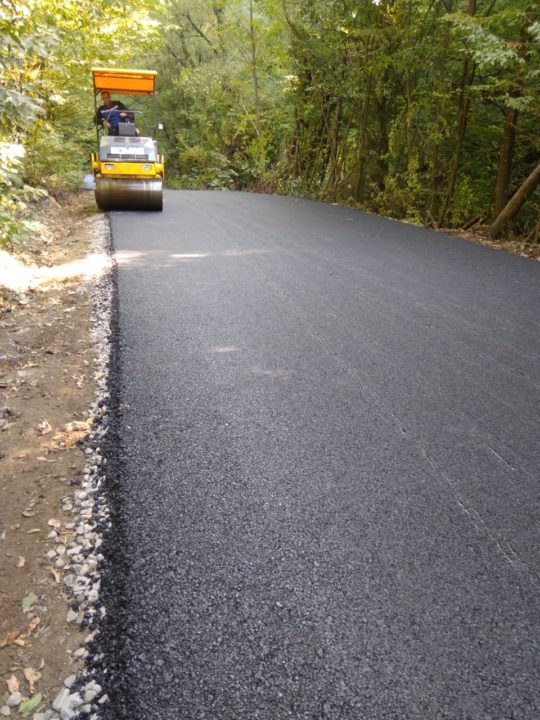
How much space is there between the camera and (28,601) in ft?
6.39

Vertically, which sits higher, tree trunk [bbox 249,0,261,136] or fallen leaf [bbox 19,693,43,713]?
tree trunk [bbox 249,0,261,136]

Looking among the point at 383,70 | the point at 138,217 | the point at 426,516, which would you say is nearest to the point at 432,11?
the point at 383,70

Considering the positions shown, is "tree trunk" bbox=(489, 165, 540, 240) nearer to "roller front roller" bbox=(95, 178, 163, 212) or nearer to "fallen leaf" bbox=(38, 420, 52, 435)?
"roller front roller" bbox=(95, 178, 163, 212)

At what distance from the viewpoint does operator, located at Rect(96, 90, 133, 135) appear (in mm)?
10922

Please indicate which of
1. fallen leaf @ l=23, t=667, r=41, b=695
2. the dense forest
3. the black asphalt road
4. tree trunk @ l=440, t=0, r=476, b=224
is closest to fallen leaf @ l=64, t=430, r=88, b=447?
the black asphalt road

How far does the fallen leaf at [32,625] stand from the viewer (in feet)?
5.98

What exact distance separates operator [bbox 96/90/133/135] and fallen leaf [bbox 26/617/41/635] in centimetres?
1108

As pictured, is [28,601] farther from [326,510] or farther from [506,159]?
[506,159]

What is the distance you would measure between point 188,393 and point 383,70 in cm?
1159

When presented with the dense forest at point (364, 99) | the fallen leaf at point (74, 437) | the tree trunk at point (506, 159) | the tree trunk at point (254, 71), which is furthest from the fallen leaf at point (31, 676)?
the tree trunk at point (254, 71)

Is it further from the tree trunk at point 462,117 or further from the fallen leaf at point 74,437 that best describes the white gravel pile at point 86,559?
the tree trunk at point 462,117

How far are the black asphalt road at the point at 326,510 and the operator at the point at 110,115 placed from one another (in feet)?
24.7

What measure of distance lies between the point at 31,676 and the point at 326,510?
4.25ft

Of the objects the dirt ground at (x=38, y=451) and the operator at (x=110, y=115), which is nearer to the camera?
the dirt ground at (x=38, y=451)
